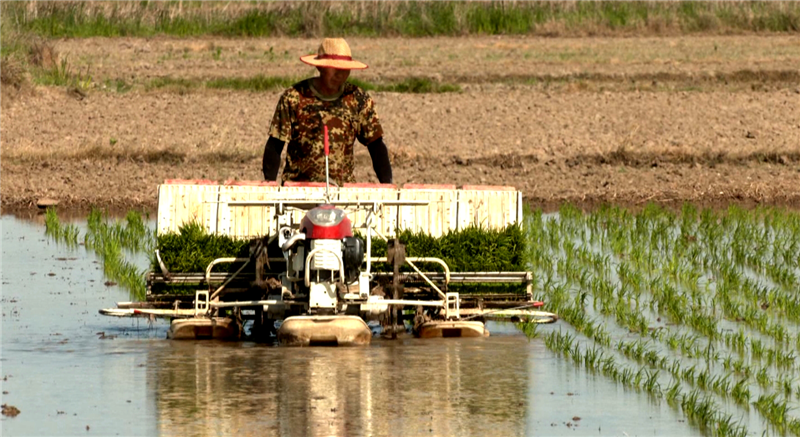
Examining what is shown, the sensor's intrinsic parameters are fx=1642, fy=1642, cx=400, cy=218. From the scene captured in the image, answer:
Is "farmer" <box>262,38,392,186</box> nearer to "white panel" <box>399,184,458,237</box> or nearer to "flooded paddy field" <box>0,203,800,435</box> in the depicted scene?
"white panel" <box>399,184,458,237</box>

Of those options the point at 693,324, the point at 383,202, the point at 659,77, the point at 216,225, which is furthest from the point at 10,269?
the point at 659,77

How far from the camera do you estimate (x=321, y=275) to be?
1032 cm

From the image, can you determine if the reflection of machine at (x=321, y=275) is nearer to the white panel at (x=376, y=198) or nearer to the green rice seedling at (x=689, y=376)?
the white panel at (x=376, y=198)

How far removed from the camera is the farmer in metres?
11.6

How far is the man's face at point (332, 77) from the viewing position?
1157 centimetres

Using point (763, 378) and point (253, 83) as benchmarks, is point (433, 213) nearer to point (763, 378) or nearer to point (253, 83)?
point (763, 378)

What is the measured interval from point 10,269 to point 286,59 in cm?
2240

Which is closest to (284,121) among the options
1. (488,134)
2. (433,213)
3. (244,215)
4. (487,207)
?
(244,215)

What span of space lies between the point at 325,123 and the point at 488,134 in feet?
41.3

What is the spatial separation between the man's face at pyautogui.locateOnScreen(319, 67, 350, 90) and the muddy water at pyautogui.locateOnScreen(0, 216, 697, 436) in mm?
1991

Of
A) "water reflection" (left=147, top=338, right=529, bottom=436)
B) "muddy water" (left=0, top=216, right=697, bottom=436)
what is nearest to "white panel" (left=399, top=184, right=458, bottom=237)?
"muddy water" (left=0, top=216, right=697, bottom=436)

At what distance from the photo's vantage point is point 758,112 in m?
25.8

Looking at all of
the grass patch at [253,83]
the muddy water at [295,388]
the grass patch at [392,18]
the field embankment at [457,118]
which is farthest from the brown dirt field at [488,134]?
the grass patch at [392,18]

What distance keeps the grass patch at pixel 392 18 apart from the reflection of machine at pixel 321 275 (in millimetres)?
31630
